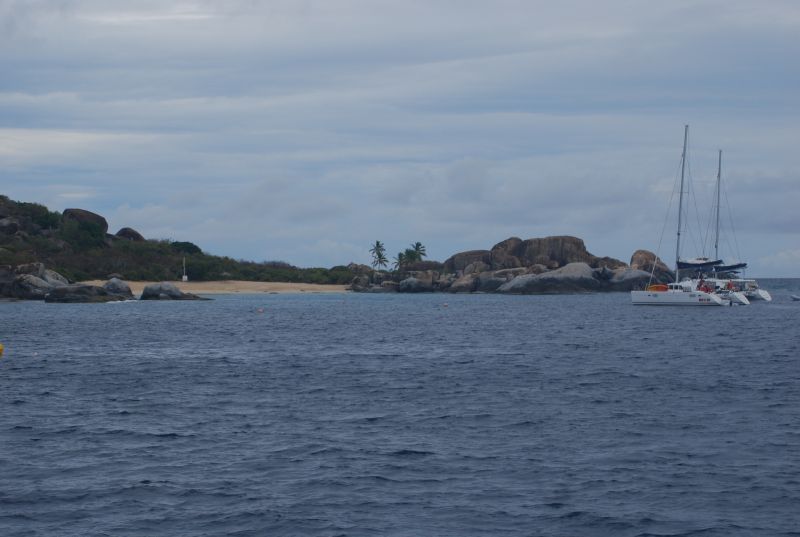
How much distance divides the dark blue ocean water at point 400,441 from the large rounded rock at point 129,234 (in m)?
138

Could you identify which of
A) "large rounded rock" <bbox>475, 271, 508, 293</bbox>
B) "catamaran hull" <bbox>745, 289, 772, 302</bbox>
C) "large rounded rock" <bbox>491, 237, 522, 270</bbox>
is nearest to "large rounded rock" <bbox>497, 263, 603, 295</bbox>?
"large rounded rock" <bbox>475, 271, 508, 293</bbox>

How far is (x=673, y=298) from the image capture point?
340ft

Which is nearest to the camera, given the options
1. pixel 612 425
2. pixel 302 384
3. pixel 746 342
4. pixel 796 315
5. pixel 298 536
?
pixel 298 536

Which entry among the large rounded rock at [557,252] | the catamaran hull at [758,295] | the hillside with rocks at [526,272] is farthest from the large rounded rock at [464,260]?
the catamaran hull at [758,295]

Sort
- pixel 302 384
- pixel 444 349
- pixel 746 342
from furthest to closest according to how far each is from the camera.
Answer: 1. pixel 746 342
2. pixel 444 349
3. pixel 302 384

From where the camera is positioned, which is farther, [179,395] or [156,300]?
[156,300]

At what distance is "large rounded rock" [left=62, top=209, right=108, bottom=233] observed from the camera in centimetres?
17739

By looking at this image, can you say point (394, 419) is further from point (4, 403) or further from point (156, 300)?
point (156, 300)

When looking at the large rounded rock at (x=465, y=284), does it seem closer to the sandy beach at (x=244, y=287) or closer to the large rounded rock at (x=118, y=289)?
the sandy beach at (x=244, y=287)

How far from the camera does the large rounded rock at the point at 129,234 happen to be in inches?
7404

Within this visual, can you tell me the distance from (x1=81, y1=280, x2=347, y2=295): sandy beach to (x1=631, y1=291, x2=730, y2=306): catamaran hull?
78514 millimetres

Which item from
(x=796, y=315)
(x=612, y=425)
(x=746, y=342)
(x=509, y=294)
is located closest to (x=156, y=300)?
(x=509, y=294)

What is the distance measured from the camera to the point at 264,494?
20.2 m

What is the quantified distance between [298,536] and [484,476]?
563 centimetres
